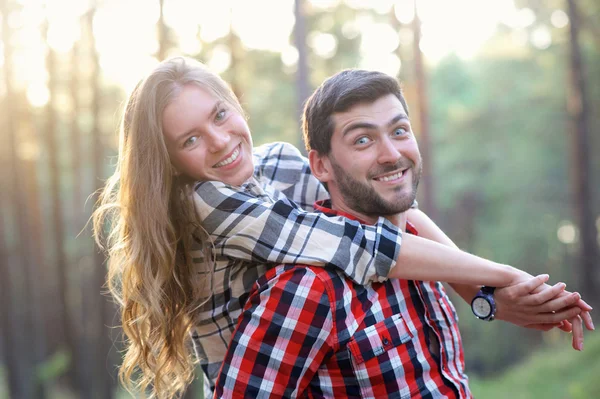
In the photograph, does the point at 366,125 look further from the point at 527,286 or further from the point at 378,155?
the point at 527,286

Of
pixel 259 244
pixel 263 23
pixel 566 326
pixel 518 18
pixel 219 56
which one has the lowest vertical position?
pixel 566 326

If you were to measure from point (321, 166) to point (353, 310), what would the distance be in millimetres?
621

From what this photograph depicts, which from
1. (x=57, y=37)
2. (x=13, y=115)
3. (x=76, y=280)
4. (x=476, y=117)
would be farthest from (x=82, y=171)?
(x=476, y=117)

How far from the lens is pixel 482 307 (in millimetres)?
2357

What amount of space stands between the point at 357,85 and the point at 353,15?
47.6ft

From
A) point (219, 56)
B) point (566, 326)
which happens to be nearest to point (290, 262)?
point (566, 326)

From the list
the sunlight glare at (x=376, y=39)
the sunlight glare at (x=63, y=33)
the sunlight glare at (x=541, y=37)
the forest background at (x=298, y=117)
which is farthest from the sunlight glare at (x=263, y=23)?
the sunlight glare at (x=541, y=37)

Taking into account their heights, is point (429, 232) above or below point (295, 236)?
below

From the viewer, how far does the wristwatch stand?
2.33m

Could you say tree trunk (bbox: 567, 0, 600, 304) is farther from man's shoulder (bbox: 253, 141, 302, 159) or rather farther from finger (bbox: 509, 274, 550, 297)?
finger (bbox: 509, 274, 550, 297)

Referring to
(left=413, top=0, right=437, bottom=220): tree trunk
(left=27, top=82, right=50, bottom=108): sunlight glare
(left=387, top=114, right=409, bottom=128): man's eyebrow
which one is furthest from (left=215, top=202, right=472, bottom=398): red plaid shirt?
(left=27, top=82, right=50, bottom=108): sunlight glare

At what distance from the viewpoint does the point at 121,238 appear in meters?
2.48

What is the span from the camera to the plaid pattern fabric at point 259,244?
2.09 metres

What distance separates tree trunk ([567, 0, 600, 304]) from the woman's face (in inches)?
554
